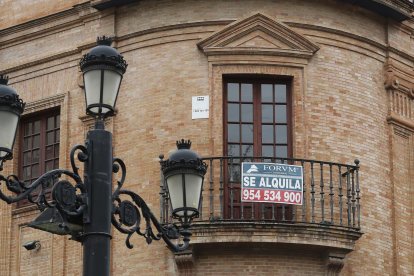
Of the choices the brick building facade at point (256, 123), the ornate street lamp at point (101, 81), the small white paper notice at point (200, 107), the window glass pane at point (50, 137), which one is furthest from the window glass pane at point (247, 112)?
the ornate street lamp at point (101, 81)

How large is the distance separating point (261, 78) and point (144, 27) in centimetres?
266

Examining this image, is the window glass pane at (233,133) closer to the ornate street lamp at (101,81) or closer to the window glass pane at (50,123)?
the window glass pane at (50,123)

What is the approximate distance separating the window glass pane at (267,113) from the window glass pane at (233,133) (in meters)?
0.55

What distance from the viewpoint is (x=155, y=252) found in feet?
80.0

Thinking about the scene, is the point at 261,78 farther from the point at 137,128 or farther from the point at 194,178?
the point at 194,178

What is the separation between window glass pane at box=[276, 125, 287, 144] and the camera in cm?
2508

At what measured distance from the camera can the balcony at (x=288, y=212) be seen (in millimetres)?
23609

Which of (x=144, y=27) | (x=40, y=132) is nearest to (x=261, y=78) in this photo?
(x=144, y=27)

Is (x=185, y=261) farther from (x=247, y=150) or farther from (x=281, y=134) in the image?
(x=281, y=134)

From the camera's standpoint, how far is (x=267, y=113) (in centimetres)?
2525

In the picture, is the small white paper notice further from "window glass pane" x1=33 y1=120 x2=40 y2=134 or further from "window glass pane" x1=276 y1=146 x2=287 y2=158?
"window glass pane" x1=33 y1=120 x2=40 y2=134

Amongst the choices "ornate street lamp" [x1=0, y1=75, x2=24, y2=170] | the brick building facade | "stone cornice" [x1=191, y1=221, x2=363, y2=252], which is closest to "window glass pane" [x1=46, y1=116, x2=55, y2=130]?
the brick building facade

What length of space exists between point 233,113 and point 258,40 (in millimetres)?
1544

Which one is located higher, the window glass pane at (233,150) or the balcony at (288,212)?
the window glass pane at (233,150)
